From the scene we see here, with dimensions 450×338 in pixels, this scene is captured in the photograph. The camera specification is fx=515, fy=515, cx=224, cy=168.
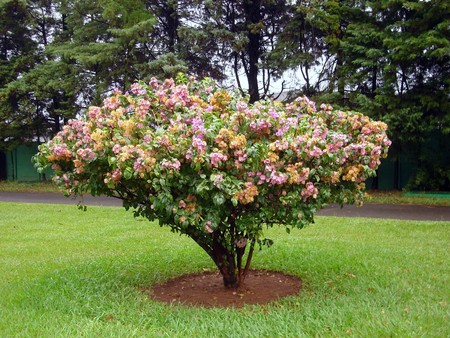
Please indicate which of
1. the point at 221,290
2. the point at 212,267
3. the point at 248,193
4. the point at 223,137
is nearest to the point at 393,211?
the point at 212,267

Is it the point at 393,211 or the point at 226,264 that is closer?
the point at 226,264

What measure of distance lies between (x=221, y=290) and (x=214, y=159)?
1.82 m

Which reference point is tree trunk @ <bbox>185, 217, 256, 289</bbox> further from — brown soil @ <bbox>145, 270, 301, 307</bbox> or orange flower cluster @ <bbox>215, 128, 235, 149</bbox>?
orange flower cluster @ <bbox>215, 128, 235, 149</bbox>

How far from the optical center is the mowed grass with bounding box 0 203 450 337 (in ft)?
12.6

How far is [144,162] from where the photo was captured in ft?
12.2

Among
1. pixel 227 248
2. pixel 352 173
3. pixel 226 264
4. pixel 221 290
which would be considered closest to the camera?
pixel 352 173

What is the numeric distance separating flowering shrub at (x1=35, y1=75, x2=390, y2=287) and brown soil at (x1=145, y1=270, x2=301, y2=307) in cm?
46

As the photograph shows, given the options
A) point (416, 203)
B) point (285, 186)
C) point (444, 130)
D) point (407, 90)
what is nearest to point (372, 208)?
point (416, 203)

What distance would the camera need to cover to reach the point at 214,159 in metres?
3.77

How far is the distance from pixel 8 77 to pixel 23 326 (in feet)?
63.4

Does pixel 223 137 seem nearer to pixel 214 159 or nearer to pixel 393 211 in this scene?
pixel 214 159

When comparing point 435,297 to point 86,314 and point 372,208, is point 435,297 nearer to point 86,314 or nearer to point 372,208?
point 86,314

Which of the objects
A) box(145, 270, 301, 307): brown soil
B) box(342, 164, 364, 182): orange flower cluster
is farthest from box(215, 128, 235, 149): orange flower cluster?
box(145, 270, 301, 307): brown soil

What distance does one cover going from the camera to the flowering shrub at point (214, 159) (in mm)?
3863
